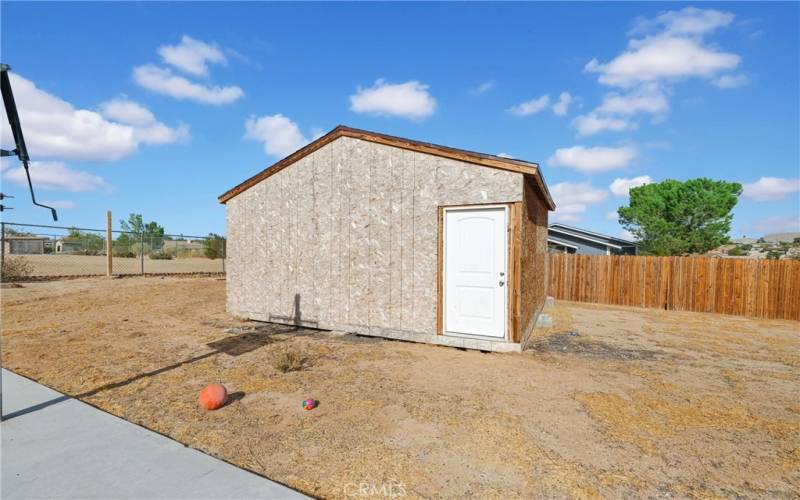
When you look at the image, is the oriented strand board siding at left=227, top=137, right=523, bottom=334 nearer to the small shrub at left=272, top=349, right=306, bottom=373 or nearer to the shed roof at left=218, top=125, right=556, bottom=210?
the shed roof at left=218, top=125, right=556, bottom=210

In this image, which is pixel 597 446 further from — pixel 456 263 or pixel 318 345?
pixel 318 345

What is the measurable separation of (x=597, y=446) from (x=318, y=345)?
4662 mm

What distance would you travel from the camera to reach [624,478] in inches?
108

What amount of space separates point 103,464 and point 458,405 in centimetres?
308

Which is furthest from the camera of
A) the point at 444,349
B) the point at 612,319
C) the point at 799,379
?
the point at 612,319

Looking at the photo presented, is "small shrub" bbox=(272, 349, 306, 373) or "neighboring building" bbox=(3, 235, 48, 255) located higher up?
"neighboring building" bbox=(3, 235, 48, 255)

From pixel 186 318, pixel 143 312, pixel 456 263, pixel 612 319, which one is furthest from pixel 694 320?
pixel 143 312

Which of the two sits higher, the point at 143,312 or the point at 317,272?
the point at 317,272

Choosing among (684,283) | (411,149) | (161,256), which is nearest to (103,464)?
(411,149)

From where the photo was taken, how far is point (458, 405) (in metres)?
4.02

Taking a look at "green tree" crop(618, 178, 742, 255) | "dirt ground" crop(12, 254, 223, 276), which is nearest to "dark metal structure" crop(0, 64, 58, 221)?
"dirt ground" crop(12, 254, 223, 276)

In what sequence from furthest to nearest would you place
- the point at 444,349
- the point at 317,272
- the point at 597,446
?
the point at 317,272 → the point at 444,349 → the point at 597,446

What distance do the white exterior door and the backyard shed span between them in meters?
0.02

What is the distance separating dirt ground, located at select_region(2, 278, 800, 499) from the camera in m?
2.76
